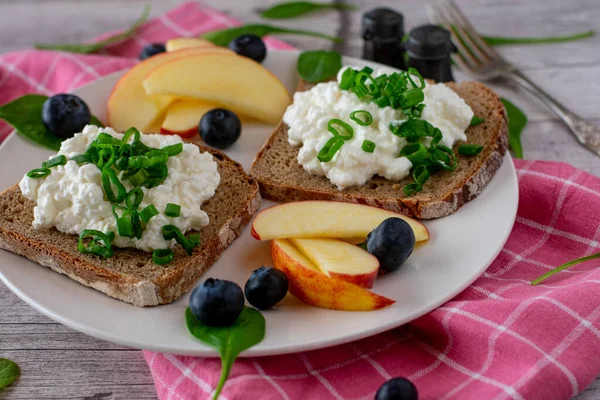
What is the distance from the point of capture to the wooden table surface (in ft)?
8.04

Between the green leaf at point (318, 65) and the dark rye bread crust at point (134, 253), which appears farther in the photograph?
the green leaf at point (318, 65)

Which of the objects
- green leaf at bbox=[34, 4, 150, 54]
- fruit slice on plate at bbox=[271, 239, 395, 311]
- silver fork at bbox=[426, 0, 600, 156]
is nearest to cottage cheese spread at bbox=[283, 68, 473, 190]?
fruit slice on plate at bbox=[271, 239, 395, 311]

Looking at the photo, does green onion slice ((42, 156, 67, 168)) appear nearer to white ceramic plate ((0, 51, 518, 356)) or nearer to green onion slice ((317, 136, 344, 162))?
white ceramic plate ((0, 51, 518, 356))

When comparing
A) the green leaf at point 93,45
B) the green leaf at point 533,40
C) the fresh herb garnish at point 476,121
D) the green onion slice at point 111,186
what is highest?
the green leaf at point 533,40

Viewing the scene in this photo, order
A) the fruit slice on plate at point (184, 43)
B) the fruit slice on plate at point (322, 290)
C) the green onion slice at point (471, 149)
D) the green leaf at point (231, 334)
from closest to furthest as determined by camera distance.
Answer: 1. the green leaf at point (231, 334)
2. the fruit slice on plate at point (322, 290)
3. the green onion slice at point (471, 149)
4. the fruit slice on plate at point (184, 43)

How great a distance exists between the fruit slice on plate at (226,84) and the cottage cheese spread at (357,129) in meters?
0.27

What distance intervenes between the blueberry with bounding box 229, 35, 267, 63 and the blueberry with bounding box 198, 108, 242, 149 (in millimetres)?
630

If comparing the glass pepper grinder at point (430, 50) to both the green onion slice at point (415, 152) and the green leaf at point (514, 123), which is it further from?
the green onion slice at point (415, 152)

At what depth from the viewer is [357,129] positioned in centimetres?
296

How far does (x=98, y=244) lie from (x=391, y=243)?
3.38ft

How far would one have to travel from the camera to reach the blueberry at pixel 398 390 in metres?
2.12

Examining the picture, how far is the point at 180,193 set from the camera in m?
2.69

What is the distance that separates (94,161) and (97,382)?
2.60 feet

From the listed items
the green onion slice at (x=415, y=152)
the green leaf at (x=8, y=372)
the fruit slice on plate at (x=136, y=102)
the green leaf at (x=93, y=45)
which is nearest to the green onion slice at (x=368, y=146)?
the green onion slice at (x=415, y=152)
